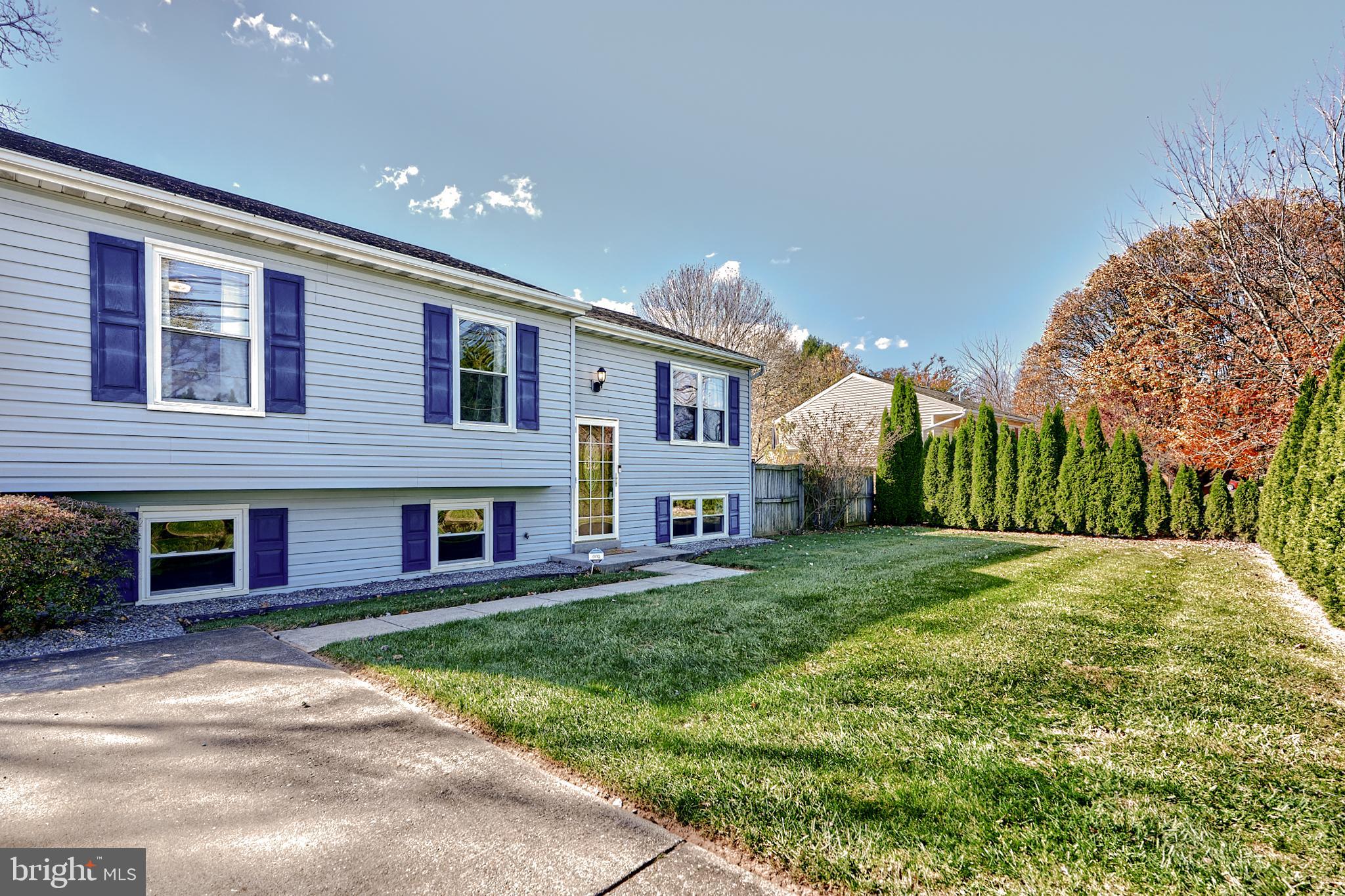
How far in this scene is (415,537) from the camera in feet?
26.1

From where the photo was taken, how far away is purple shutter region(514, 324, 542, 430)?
28.5ft

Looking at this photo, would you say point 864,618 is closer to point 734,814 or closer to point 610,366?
point 734,814

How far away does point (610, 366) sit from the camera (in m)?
10.6

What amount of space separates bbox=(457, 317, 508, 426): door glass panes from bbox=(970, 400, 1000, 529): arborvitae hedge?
12.3 m

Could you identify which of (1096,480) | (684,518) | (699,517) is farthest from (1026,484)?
(684,518)

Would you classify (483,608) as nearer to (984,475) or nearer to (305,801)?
(305,801)

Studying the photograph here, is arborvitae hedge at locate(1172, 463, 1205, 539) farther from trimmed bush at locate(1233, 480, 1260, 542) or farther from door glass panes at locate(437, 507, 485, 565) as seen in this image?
door glass panes at locate(437, 507, 485, 565)

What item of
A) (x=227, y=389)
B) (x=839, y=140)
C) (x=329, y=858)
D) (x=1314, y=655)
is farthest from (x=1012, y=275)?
(x=329, y=858)

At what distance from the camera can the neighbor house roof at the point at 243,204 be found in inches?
224

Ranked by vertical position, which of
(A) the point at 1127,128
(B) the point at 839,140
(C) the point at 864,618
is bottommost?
(C) the point at 864,618

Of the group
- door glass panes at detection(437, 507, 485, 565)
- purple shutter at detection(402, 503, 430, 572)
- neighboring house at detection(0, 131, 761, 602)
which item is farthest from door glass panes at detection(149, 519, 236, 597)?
door glass panes at detection(437, 507, 485, 565)

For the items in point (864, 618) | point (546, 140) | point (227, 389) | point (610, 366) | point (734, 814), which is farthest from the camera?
point (546, 140)

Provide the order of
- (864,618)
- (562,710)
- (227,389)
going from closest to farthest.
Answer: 1. (562,710)
2. (864,618)
3. (227,389)

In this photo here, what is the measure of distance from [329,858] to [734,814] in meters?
1.41
